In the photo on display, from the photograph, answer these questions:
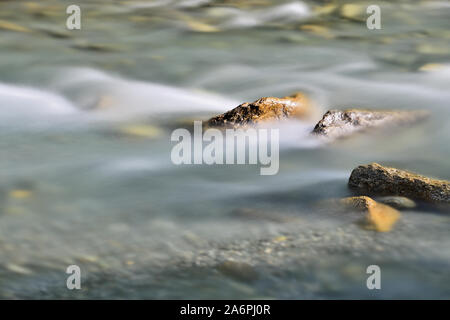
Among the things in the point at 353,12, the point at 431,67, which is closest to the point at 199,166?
the point at 431,67

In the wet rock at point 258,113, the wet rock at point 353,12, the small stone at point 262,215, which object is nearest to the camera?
the small stone at point 262,215

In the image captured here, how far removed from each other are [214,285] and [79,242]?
0.79m

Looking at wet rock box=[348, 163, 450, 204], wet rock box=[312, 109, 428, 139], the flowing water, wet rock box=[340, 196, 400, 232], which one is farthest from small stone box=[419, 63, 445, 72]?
wet rock box=[340, 196, 400, 232]

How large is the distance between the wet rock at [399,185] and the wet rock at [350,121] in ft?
2.82

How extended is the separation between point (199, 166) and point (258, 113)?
2.35 ft

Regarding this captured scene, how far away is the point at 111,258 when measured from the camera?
299 cm

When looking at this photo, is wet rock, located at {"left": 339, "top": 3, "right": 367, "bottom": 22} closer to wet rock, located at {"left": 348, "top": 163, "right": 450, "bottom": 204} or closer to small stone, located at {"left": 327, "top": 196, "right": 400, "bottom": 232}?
wet rock, located at {"left": 348, "top": 163, "right": 450, "bottom": 204}

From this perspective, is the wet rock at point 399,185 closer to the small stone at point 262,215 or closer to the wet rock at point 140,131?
the small stone at point 262,215

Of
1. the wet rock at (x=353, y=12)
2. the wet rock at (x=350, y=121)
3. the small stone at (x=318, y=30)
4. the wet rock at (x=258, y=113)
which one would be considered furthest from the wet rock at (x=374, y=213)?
the wet rock at (x=353, y=12)

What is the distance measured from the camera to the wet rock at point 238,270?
9.29 feet

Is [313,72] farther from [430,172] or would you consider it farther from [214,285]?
[214,285]
